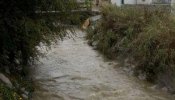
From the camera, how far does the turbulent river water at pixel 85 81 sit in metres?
11.2

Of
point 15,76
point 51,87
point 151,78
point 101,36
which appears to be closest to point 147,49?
point 151,78

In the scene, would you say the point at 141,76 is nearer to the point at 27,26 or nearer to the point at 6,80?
the point at 27,26

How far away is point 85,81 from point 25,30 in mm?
2900

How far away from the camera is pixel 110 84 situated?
1241cm

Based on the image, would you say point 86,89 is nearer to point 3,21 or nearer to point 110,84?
point 110,84

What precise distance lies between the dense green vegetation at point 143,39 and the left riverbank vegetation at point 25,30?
2.62 metres

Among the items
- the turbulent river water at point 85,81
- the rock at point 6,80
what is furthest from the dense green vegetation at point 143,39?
the rock at point 6,80

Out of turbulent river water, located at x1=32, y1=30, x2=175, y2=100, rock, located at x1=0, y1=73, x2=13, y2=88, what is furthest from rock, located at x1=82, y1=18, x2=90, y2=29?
rock, located at x1=0, y1=73, x2=13, y2=88

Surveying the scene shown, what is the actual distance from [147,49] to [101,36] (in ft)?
18.6

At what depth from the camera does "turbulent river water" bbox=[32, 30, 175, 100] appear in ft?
36.6

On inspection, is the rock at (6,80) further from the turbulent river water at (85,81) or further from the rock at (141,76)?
the rock at (141,76)

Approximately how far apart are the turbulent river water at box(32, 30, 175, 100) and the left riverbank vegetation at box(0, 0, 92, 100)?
2.27ft

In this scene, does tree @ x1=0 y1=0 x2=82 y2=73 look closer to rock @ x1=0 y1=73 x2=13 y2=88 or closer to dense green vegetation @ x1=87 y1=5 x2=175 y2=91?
rock @ x1=0 y1=73 x2=13 y2=88

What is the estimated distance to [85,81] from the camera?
12.8 metres
